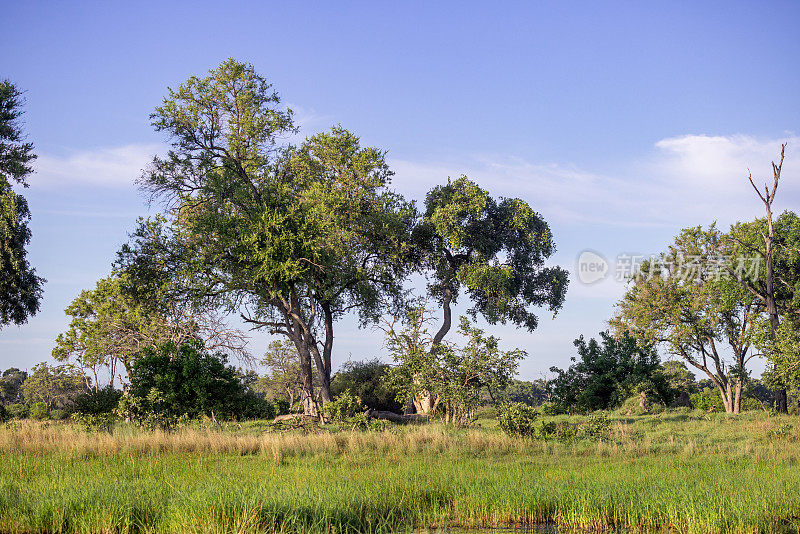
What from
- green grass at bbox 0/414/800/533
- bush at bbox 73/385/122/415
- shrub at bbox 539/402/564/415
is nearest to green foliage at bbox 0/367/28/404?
bush at bbox 73/385/122/415

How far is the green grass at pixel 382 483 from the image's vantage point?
864cm

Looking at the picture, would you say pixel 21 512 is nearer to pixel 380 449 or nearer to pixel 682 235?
pixel 380 449

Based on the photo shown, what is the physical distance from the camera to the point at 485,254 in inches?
1378

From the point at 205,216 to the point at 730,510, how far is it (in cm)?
2236

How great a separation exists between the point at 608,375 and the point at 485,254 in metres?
10.1

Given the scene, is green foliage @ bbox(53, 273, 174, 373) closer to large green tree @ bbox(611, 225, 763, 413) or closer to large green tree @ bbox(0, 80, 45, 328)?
large green tree @ bbox(0, 80, 45, 328)

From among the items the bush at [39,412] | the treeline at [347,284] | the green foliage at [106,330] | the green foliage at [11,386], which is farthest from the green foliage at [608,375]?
the green foliage at [11,386]

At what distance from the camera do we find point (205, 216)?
87.5 ft

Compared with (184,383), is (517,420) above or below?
below

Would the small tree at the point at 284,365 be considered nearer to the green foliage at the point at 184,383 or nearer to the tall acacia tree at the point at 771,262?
the green foliage at the point at 184,383

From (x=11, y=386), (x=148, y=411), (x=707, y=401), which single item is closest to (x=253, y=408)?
(x=148, y=411)

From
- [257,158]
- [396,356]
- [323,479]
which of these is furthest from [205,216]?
[323,479]

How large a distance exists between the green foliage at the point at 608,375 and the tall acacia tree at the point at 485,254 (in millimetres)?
3780

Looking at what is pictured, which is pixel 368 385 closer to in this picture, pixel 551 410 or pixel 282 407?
pixel 282 407
